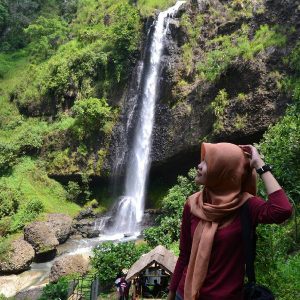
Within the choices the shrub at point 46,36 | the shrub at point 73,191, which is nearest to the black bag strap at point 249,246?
the shrub at point 73,191

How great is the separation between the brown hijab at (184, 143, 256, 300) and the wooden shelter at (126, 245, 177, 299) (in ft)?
22.5

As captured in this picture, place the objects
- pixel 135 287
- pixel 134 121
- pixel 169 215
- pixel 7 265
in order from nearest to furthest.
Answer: pixel 135 287 → pixel 7 265 → pixel 169 215 → pixel 134 121

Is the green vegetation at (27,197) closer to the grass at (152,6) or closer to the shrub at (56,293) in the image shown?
the shrub at (56,293)

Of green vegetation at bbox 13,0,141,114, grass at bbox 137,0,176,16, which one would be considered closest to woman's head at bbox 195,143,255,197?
green vegetation at bbox 13,0,141,114

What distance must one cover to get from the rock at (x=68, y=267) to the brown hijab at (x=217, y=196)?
12430 millimetres

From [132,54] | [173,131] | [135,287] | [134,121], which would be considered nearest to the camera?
[135,287]

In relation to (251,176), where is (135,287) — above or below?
below

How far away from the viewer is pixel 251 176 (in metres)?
2.35

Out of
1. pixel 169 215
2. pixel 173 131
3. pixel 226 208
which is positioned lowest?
pixel 169 215

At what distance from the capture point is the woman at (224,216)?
7.34 feet

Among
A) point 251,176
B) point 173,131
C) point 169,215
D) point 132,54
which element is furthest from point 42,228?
point 251,176

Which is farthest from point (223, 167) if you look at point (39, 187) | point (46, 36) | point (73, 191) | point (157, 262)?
point (46, 36)

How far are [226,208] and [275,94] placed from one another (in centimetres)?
1482

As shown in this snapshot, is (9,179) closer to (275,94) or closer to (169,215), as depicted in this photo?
(169,215)
